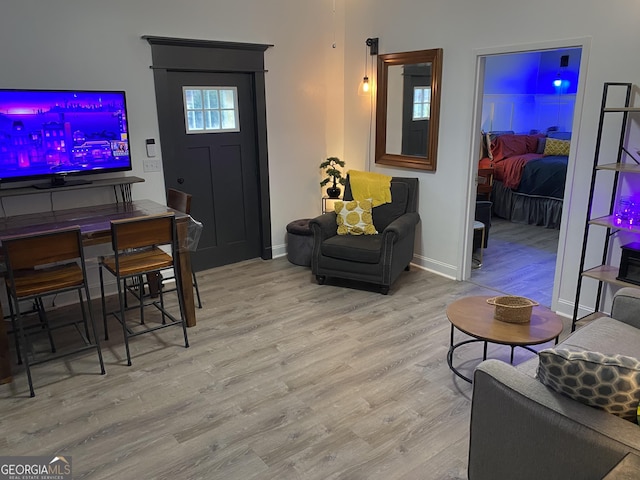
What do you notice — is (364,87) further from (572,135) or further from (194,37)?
(572,135)

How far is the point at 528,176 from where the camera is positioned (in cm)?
657

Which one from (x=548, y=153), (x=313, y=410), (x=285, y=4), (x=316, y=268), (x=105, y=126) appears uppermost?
(x=285, y=4)

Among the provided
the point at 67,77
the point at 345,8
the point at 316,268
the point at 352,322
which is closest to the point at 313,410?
the point at 352,322

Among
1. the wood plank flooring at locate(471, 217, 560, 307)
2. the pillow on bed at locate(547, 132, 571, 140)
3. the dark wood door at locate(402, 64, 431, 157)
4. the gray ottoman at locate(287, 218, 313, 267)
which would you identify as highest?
the dark wood door at locate(402, 64, 431, 157)

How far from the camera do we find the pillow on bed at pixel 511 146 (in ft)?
23.6

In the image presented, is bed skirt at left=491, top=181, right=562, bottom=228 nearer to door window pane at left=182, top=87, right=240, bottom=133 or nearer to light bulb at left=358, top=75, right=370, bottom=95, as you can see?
light bulb at left=358, top=75, right=370, bottom=95

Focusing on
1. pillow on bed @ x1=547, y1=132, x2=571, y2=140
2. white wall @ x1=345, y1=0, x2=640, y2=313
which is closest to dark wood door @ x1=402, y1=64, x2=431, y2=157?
white wall @ x1=345, y1=0, x2=640, y2=313

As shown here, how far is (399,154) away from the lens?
4.98 m

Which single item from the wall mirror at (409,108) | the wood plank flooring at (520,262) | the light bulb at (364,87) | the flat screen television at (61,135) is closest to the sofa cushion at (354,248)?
the wall mirror at (409,108)

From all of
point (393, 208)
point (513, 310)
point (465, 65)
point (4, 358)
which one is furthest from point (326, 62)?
point (4, 358)

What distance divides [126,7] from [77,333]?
2661mm

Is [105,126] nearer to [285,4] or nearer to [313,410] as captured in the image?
[285,4]

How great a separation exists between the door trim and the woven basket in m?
2.93

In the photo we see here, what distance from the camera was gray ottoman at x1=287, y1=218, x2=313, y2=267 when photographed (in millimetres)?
4973
